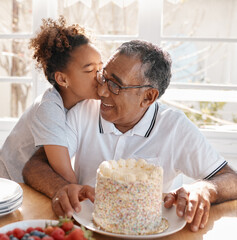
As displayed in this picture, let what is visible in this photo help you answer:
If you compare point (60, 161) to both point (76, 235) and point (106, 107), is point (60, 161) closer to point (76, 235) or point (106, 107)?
point (106, 107)

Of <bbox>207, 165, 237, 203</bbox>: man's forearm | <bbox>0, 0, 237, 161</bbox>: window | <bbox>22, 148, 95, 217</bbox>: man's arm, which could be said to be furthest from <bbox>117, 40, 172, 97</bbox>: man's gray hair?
<bbox>0, 0, 237, 161</bbox>: window

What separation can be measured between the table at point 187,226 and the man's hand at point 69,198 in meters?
0.04

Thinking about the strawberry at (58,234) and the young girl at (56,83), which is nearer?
the strawberry at (58,234)

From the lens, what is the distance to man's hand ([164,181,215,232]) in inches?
56.1

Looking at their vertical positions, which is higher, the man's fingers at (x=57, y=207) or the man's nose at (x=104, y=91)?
the man's nose at (x=104, y=91)

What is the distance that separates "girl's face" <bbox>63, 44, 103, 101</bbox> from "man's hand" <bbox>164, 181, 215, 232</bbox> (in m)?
0.78

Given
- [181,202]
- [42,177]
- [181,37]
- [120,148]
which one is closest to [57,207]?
[42,177]

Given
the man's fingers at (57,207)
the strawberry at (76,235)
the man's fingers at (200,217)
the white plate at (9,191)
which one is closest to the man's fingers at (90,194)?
the man's fingers at (57,207)

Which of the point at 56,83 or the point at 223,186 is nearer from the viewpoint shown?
the point at 223,186

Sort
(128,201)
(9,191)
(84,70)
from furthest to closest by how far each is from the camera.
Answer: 1. (84,70)
2. (9,191)
3. (128,201)

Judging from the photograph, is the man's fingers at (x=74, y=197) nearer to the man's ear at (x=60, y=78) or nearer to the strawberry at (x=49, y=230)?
the strawberry at (x=49, y=230)

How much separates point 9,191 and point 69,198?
0.77ft

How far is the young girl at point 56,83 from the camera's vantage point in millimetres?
2035

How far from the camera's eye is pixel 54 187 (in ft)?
5.54
